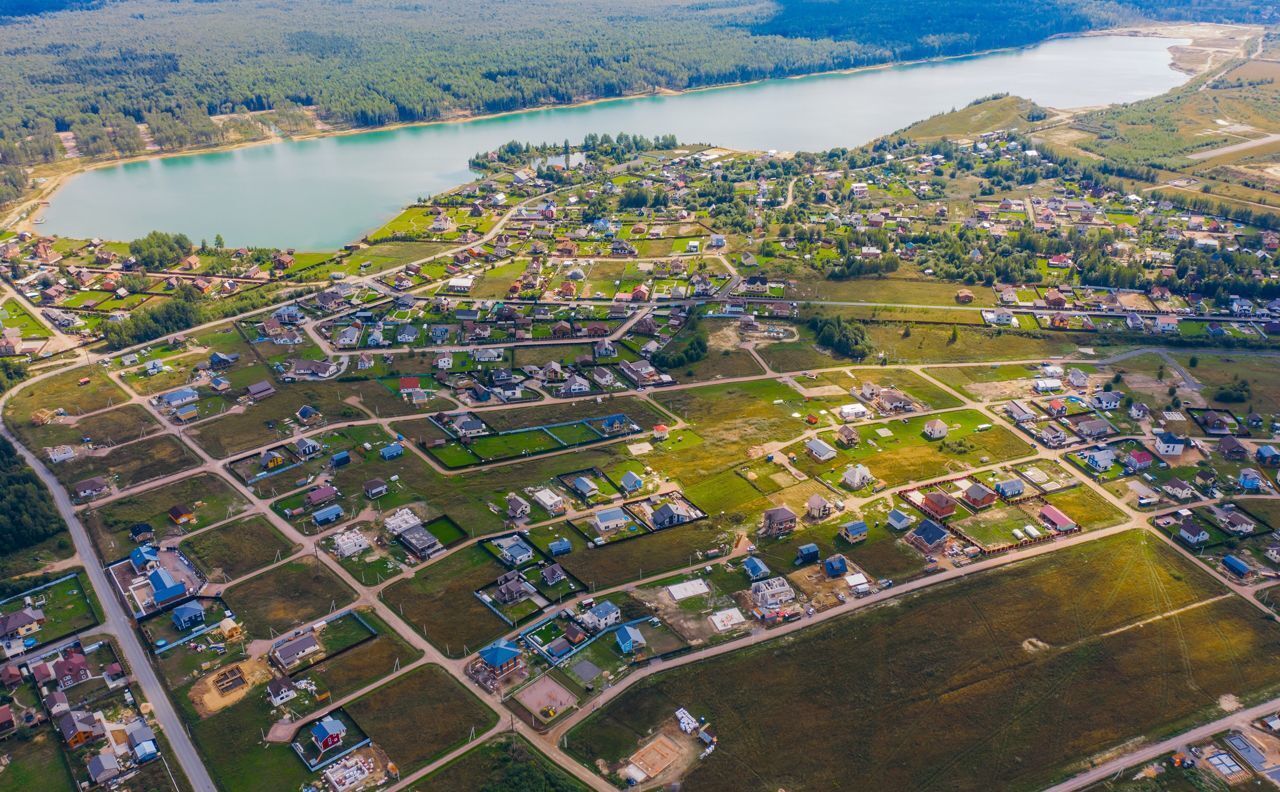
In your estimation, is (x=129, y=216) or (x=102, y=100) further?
(x=102, y=100)

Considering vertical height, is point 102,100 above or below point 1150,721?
above

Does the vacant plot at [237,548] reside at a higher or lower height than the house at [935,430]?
higher

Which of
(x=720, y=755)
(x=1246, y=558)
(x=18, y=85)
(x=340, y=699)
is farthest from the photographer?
(x=18, y=85)

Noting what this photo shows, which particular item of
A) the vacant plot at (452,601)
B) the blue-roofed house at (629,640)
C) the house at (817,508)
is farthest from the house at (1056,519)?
the vacant plot at (452,601)

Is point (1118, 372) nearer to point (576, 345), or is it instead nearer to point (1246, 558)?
point (1246, 558)

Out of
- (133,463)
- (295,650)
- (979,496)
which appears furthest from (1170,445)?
(133,463)

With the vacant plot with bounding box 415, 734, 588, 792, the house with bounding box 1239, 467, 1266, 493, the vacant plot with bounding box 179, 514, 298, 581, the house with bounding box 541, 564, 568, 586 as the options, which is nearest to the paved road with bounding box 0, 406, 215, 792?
the vacant plot with bounding box 179, 514, 298, 581

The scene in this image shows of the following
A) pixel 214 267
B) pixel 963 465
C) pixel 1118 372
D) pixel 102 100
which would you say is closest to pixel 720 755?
pixel 963 465

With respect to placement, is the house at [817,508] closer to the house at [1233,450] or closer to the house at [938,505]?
the house at [938,505]
